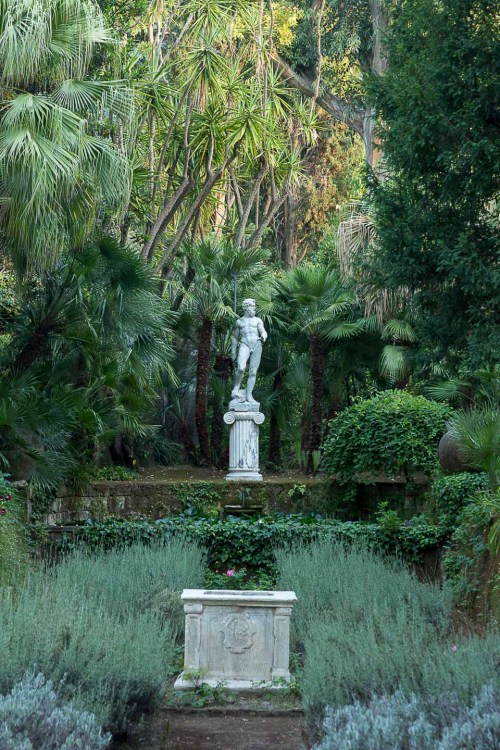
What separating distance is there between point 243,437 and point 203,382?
1954 millimetres

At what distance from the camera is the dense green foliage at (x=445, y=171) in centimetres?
1064

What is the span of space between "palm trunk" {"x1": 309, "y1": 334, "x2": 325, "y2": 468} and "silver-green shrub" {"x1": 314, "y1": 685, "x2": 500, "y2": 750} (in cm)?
1287

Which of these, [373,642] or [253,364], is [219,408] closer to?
[253,364]

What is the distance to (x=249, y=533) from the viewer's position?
12.5 m

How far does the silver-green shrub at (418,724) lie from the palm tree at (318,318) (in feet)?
42.5

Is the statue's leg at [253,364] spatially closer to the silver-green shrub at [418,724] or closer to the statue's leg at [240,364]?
the statue's leg at [240,364]

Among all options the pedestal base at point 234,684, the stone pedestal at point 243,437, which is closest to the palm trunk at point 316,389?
the stone pedestal at point 243,437

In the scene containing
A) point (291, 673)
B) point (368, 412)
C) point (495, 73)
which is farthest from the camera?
point (368, 412)

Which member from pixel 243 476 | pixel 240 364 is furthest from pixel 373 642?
pixel 240 364

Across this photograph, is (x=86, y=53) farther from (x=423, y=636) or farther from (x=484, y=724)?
(x=484, y=724)

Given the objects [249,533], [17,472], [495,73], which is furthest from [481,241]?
[17,472]

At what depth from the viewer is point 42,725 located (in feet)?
15.5

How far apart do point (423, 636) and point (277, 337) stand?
41.7ft

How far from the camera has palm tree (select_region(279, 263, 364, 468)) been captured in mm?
18000
